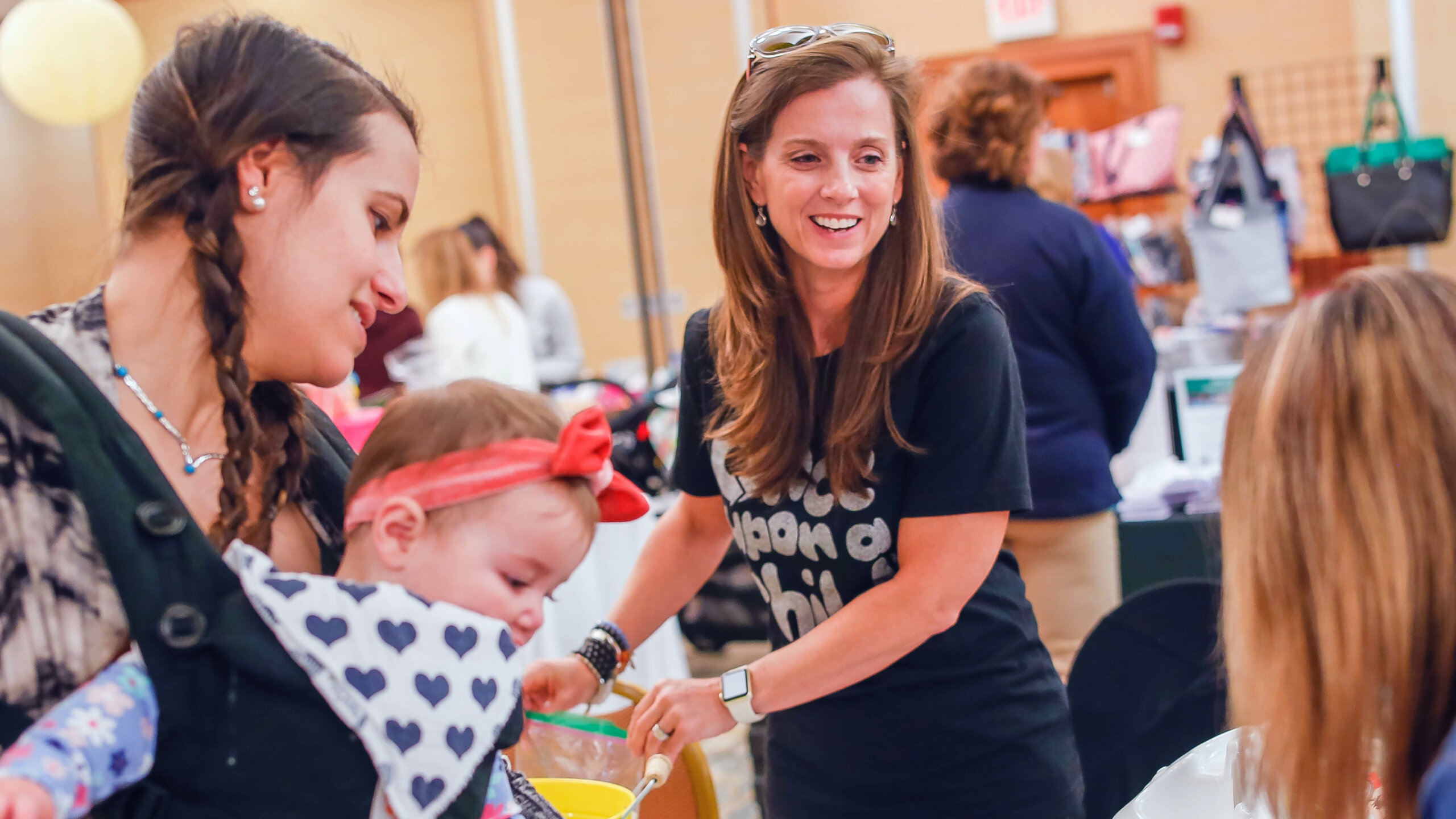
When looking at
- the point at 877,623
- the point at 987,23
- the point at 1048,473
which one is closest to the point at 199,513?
the point at 877,623

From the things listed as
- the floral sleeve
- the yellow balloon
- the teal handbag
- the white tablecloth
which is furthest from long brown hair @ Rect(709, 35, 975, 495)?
the yellow balloon

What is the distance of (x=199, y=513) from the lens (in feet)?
3.09

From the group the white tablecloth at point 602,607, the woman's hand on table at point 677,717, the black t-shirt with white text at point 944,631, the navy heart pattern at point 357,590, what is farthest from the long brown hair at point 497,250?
the navy heart pattern at point 357,590

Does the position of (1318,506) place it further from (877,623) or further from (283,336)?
(283,336)

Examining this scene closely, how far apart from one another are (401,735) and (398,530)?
0.17 metres

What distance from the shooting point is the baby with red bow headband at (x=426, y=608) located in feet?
2.65

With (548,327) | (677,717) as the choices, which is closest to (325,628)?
(677,717)

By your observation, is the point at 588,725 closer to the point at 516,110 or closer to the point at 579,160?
the point at 579,160

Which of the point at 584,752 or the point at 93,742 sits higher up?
the point at 93,742

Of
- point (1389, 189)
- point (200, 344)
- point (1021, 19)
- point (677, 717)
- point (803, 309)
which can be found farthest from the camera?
point (1021, 19)

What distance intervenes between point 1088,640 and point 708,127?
19.8ft

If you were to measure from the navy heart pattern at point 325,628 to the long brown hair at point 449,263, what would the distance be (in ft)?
14.5

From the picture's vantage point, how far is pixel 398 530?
3.11 feet

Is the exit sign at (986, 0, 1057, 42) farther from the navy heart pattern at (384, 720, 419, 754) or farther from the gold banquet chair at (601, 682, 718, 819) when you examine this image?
the navy heart pattern at (384, 720, 419, 754)
